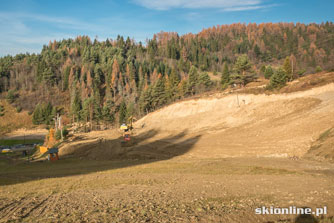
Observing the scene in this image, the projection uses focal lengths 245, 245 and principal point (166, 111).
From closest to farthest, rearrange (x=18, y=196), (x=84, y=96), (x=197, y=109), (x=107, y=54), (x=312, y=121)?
(x=18, y=196) < (x=312, y=121) < (x=197, y=109) < (x=84, y=96) < (x=107, y=54)

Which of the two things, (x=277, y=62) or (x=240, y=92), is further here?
(x=277, y=62)

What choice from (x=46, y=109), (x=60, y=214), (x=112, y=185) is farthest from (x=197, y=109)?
(x=46, y=109)

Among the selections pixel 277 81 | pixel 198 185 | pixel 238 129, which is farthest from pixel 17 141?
pixel 198 185

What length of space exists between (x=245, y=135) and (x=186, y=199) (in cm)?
2793

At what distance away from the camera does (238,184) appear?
14.8 metres

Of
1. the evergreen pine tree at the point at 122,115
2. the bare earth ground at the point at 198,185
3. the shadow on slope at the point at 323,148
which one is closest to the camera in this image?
the bare earth ground at the point at 198,185

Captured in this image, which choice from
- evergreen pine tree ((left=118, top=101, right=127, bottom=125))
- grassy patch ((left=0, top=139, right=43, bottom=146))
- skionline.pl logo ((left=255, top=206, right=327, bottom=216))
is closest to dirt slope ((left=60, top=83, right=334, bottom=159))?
skionline.pl logo ((left=255, top=206, right=327, bottom=216))

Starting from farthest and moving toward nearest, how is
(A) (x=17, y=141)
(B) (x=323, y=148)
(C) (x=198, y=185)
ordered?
(A) (x=17, y=141) → (B) (x=323, y=148) → (C) (x=198, y=185)

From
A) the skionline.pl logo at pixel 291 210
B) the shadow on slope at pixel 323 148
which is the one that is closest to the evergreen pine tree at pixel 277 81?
the shadow on slope at pixel 323 148

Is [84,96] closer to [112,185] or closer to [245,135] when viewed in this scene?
[245,135]

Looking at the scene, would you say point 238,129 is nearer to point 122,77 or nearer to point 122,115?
point 122,115

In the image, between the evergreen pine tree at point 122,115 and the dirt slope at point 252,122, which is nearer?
the dirt slope at point 252,122

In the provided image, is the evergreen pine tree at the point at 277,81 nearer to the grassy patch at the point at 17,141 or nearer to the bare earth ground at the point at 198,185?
the bare earth ground at the point at 198,185

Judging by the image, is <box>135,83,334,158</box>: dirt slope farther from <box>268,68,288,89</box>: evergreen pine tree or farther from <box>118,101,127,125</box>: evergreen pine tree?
<box>118,101,127,125</box>: evergreen pine tree
